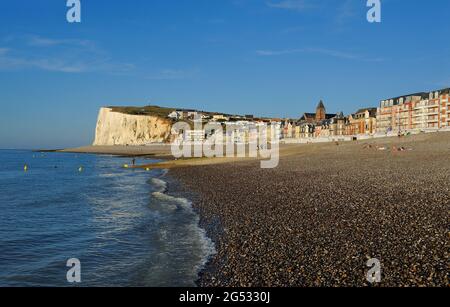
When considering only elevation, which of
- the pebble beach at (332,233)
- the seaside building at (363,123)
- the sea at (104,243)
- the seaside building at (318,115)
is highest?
the seaside building at (318,115)

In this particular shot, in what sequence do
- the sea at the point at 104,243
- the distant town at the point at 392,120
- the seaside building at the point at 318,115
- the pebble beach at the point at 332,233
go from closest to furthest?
the pebble beach at the point at 332,233 < the sea at the point at 104,243 < the distant town at the point at 392,120 < the seaside building at the point at 318,115

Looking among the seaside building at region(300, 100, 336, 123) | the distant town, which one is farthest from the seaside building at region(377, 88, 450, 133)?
the seaside building at region(300, 100, 336, 123)

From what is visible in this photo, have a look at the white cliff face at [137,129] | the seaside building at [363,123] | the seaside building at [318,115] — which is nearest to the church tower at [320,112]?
the seaside building at [318,115]

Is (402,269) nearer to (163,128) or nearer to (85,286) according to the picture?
(85,286)

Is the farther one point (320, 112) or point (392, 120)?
point (320, 112)

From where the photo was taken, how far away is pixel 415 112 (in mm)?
114125

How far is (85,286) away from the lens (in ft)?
34.9

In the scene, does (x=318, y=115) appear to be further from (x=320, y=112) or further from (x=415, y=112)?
(x=415, y=112)

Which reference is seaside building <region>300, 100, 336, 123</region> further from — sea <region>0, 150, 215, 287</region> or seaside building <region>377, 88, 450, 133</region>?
sea <region>0, 150, 215, 287</region>

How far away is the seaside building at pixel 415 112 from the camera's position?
104250 mm

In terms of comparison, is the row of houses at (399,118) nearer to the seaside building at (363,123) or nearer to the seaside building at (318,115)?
the seaside building at (363,123)

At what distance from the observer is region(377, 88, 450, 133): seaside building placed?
10425 centimetres

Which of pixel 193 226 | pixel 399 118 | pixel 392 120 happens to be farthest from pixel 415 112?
pixel 193 226

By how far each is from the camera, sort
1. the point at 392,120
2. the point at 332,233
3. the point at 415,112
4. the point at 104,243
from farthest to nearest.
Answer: the point at 392,120, the point at 415,112, the point at 104,243, the point at 332,233
